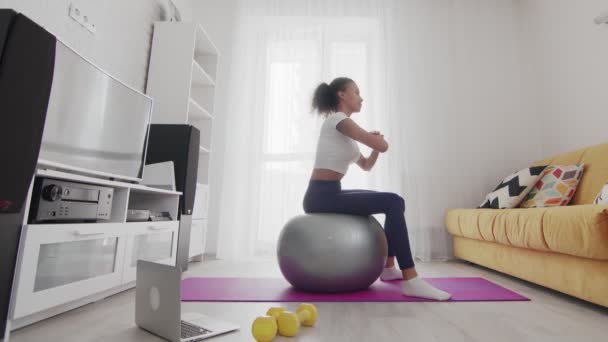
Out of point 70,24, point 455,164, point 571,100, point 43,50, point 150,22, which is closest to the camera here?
point 43,50

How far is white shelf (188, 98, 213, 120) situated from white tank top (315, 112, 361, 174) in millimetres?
1506

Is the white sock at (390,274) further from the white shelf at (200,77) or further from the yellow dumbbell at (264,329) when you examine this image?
the white shelf at (200,77)

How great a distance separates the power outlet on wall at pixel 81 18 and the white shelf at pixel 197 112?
0.92 m

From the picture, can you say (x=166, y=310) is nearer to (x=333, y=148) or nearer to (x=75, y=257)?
(x=75, y=257)

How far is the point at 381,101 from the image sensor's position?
3449 mm

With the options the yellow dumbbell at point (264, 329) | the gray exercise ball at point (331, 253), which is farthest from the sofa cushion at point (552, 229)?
the yellow dumbbell at point (264, 329)

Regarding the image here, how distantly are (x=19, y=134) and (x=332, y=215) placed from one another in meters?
1.23

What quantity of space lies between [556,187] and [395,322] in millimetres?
1822

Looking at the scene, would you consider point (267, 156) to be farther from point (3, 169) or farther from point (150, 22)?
point (3, 169)

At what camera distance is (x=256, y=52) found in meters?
3.49

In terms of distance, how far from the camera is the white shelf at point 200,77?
289cm

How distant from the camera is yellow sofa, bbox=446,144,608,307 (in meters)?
1.33

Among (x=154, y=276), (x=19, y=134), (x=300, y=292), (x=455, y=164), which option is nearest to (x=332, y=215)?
(x=300, y=292)

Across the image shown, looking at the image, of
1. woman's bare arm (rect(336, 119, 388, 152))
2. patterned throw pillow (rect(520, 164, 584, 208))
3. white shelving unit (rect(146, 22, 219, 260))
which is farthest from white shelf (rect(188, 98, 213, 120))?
patterned throw pillow (rect(520, 164, 584, 208))
